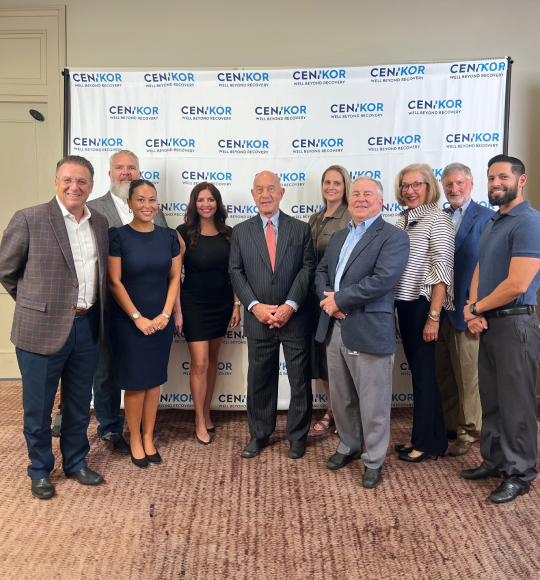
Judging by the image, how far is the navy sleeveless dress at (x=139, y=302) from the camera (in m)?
2.72

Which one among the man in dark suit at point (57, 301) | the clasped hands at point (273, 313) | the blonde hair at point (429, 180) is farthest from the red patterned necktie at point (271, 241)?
the man in dark suit at point (57, 301)

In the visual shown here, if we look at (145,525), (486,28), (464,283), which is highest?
(486,28)

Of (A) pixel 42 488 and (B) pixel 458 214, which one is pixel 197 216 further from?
(A) pixel 42 488

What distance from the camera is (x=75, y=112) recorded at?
3.69m

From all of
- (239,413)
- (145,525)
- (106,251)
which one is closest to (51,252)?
(106,251)

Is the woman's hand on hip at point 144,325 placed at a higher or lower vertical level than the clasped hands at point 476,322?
lower

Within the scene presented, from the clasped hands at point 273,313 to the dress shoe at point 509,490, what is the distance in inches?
59.1

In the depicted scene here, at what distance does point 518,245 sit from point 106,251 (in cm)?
223

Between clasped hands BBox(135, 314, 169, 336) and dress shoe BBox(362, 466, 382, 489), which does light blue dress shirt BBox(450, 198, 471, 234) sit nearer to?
dress shoe BBox(362, 466, 382, 489)

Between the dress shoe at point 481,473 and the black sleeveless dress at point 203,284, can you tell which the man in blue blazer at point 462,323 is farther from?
the black sleeveless dress at point 203,284

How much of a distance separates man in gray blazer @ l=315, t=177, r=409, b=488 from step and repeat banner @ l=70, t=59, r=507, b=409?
1171mm

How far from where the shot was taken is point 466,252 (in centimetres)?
300

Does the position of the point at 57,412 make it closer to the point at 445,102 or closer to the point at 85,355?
the point at 85,355

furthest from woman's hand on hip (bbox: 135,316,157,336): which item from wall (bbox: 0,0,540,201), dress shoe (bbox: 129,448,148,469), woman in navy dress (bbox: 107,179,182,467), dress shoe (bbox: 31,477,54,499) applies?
wall (bbox: 0,0,540,201)
